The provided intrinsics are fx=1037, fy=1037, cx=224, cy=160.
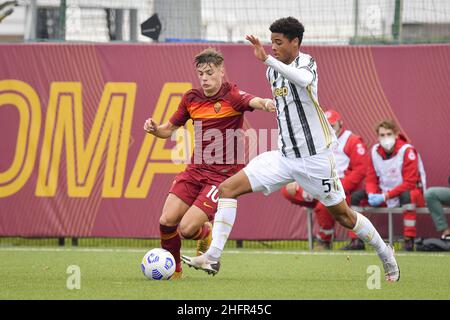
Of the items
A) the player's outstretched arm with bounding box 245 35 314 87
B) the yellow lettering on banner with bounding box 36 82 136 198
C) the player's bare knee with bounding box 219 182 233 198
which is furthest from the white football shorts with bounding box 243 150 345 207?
the yellow lettering on banner with bounding box 36 82 136 198

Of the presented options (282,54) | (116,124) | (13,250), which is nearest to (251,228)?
(116,124)

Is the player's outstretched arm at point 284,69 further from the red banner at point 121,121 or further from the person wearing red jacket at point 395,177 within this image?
the red banner at point 121,121

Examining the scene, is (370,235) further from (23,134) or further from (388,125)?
(23,134)

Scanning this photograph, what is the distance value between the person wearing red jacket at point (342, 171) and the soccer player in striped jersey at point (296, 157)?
4646 mm

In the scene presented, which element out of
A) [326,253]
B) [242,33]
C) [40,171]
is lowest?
[326,253]

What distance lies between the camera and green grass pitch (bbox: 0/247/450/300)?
28.0 ft

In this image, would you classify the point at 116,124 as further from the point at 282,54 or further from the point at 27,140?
the point at 282,54

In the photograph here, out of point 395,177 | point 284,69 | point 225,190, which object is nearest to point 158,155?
point 395,177

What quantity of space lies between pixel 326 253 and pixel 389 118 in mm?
2313

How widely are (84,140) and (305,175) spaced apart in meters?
6.20

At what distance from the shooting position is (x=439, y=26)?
586 inches

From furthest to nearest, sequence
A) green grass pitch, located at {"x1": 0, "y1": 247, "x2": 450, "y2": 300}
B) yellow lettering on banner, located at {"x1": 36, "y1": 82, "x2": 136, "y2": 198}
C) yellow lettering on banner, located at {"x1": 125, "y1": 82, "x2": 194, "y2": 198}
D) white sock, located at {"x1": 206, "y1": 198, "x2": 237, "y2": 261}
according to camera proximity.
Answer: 1. yellow lettering on banner, located at {"x1": 36, "y1": 82, "x2": 136, "y2": 198}
2. yellow lettering on banner, located at {"x1": 125, "y1": 82, "x2": 194, "y2": 198}
3. white sock, located at {"x1": 206, "y1": 198, "x2": 237, "y2": 261}
4. green grass pitch, located at {"x1": 0, "y1": 247, "x2": 450, "y2": 300}

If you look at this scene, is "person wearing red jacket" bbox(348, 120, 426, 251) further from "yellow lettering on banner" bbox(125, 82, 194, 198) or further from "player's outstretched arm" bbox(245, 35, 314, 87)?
"player's outstretched arm" bbox(245, 35, 314, 87)

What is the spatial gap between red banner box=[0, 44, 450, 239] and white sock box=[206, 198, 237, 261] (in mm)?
5177
